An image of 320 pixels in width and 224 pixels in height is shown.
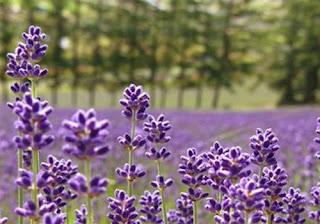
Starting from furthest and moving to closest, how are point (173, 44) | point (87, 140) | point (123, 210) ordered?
point (173, 44) < point (123, 210) < point (87, 140)

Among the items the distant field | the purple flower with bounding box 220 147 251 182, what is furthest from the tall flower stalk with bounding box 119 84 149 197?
the distant field

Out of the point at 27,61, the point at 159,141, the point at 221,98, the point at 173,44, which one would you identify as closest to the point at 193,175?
the point at 159,141

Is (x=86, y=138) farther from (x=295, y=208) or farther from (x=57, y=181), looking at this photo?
(x=295, y=208)

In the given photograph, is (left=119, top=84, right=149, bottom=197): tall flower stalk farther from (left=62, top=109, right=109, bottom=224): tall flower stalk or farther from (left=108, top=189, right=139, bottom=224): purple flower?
(left=62, top=109, right=109, bottom=224): tall flower stalk

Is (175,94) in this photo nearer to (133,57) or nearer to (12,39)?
(133,57)

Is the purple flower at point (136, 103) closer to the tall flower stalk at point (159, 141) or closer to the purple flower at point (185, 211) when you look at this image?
the tall flower stalk at point (159, 141)
